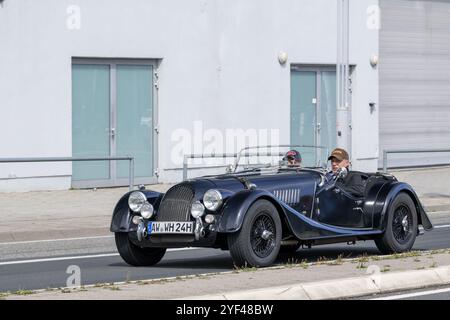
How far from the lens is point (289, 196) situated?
13883 millimetres

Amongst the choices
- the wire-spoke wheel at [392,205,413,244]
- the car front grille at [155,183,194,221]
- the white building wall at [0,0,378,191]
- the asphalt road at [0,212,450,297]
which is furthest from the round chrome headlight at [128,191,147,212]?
the white building wall at [0,0,378,191]

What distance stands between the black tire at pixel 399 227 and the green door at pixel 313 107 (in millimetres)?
13580

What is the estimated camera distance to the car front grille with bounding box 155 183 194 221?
13.2 meters

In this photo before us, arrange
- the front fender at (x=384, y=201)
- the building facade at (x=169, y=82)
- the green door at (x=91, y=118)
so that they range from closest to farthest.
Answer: the front fender at (x=384, y=201)
the building facade at (x=169, y=82)
the green door at (x=91, y=118)

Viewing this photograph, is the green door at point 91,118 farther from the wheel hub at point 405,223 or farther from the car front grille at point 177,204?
the car front grille at point 177,204

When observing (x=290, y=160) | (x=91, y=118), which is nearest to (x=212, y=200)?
(x=290, y=160)

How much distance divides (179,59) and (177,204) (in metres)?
13.0

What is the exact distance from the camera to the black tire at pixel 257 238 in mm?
12844

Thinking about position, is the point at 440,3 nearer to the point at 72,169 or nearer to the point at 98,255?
the point at 72,169

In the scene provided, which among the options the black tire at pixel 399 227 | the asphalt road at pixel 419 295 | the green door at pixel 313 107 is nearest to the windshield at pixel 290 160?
the black tire at pixel 399 227

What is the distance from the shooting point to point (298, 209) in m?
13.9

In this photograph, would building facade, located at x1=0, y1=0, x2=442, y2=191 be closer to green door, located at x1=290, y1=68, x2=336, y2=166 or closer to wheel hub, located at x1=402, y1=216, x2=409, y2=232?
green door, located at x1=290, y1=68, x2=336, y2=166
